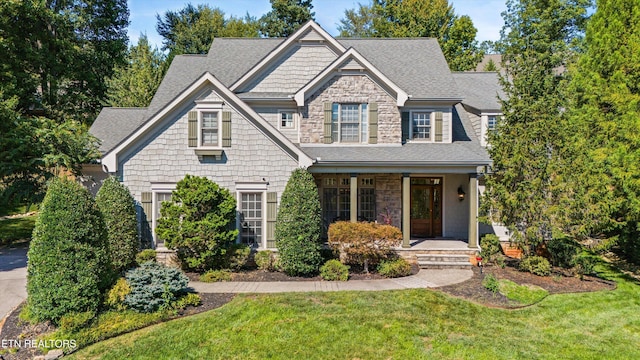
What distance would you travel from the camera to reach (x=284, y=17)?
117ft

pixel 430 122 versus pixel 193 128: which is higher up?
pixel 430 122

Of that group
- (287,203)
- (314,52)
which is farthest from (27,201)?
(314,52)

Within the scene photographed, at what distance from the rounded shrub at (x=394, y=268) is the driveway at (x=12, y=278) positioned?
10249mm

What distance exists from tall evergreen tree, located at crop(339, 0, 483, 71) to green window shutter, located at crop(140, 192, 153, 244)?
26.5 meters

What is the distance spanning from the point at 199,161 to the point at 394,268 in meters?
7.81

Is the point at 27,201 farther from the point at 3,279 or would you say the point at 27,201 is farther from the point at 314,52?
the point at 314,52

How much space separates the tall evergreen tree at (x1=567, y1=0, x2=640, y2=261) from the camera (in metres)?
11.2

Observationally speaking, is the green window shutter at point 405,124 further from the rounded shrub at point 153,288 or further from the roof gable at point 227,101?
the rounded shrub at point 153,288

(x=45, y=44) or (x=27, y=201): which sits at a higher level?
(x=45, y=44)

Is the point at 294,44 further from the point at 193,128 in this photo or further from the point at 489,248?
the point at 489,248

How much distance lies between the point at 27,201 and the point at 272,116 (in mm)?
11909

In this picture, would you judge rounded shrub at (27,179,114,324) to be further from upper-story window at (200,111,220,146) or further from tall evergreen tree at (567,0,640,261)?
tall evergreen tree at (567,0,640,261)

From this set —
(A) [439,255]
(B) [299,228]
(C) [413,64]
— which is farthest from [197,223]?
Result: (C) [413,64]

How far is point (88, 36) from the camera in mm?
28453
